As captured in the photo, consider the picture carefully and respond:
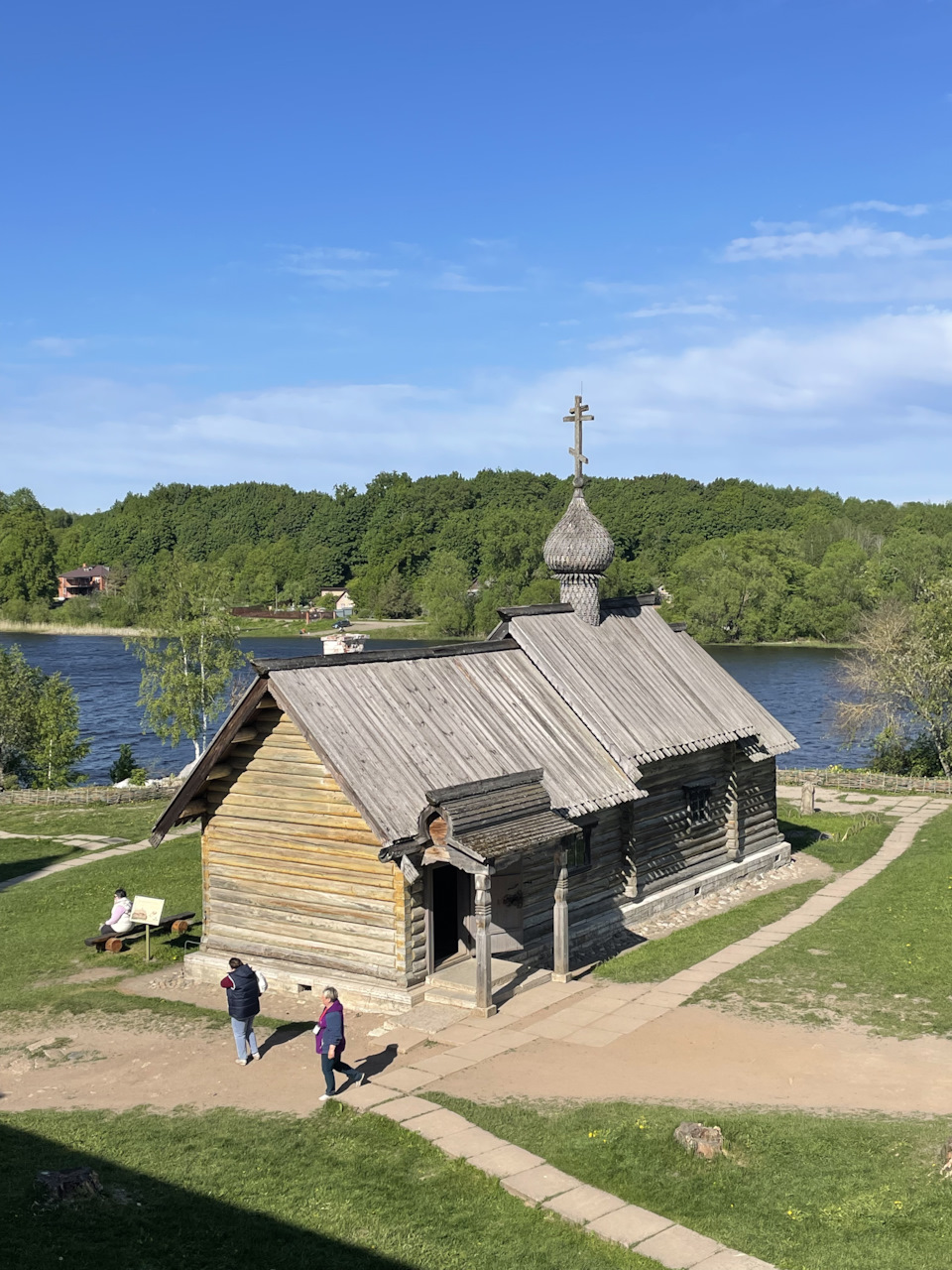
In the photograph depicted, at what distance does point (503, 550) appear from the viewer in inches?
5586

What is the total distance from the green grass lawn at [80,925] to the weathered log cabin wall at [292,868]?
Result: 1.91 m

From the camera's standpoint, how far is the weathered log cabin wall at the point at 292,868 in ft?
63.2

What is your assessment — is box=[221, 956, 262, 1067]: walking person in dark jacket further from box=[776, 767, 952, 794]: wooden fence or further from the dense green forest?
the dense green forest

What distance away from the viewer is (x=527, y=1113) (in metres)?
14.5

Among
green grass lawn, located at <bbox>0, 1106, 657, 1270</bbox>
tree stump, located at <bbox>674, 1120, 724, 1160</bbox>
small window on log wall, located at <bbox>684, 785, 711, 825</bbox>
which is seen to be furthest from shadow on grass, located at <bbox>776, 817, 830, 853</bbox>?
green grass lawn, located at <bbox>0, 1106, 657, 1270</bbox>

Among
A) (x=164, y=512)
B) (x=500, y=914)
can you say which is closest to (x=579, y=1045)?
Answer: (x=500, y=914)

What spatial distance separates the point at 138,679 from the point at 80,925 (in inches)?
2817

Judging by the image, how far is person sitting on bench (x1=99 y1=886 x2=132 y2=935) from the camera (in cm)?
2308

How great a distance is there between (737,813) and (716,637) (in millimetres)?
85070

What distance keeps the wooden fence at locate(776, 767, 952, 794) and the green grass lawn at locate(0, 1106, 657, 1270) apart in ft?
A: 100

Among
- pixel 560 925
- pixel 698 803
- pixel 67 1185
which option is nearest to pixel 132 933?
pixel 560 925

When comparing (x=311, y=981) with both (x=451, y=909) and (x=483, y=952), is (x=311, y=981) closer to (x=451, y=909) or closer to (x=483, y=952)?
(x=451, y=909)

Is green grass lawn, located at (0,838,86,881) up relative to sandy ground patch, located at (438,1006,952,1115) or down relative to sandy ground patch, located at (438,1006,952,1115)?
up

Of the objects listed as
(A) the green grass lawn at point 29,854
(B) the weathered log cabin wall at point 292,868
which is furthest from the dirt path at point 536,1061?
(A) the green grass lawn at point 29,854
